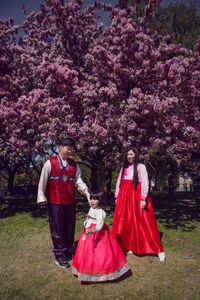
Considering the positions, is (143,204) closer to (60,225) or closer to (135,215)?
Answer: (135,215)

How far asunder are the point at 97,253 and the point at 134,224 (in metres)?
1.61

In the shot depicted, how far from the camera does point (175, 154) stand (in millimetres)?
9805

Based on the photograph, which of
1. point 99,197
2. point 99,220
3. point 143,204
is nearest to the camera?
point 99,220

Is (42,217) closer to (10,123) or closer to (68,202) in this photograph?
(10,123)

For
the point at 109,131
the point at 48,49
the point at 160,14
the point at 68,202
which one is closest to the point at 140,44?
the point at 109,131

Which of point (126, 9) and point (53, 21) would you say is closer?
point (126, 9)

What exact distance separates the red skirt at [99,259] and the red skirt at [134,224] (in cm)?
121

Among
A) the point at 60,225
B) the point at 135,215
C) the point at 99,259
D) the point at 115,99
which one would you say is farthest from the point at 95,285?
the point at 115,99

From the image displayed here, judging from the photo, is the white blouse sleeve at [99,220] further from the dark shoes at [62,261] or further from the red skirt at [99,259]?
the dark shoes at [62,261]

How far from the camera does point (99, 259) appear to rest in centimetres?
398

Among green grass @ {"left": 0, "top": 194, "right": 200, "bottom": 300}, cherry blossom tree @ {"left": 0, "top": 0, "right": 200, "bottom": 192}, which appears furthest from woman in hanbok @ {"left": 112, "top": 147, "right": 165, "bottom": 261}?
cherry blossom tree @ {"left": 0, "top": 0, "right": 200, "bottom": 192}

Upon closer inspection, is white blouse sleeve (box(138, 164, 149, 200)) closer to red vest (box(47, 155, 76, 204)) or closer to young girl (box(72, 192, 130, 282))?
young girl (box(72, 192, 130, 282))

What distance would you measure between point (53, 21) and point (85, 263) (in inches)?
478


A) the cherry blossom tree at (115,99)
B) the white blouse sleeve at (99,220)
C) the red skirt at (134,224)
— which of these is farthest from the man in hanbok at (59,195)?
the cherry blossom tree at (115,99)
